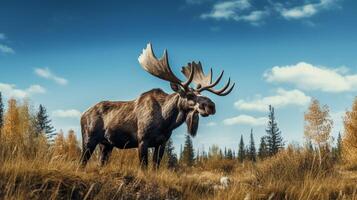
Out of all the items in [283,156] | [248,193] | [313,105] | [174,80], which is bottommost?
[248,193]

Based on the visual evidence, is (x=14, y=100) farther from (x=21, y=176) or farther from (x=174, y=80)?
(x=21, y=176)

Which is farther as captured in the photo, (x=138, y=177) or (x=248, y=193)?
(x=138, y=177)

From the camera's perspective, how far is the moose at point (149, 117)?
1039 cm

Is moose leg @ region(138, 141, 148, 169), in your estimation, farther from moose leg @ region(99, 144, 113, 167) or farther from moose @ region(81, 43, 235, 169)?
moose leg @ region(99, 144, 113, 167)

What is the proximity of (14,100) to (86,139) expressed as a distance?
3475 cm

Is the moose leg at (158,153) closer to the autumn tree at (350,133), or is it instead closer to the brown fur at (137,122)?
the brown fur at (137,122)

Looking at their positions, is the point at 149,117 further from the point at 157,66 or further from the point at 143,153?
the point at 157,66

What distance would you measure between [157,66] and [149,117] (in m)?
1.59

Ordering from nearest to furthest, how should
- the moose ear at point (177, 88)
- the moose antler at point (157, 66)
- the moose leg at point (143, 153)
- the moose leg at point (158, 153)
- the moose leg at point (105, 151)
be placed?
1. the moose leg at point (143, 153)
2. the moose leg at point (158, 153)
3. the moose ear at point (177, 88)
4. the moose leg at point (105, 151)
5. the moose antler at point (157, 66)

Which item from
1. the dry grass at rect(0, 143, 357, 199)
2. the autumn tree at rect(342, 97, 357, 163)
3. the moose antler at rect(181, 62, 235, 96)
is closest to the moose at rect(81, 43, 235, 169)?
the moose antler at rect(181, 62, 235, 96)

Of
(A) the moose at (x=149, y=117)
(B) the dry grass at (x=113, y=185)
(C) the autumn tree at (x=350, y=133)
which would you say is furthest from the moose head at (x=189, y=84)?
(C) the autumn tree at (x=350, y=133)

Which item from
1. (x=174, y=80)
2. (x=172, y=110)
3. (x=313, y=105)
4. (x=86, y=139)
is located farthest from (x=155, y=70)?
(x=313, y=105)

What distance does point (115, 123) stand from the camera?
35.8ft

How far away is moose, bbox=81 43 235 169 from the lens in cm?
1039
